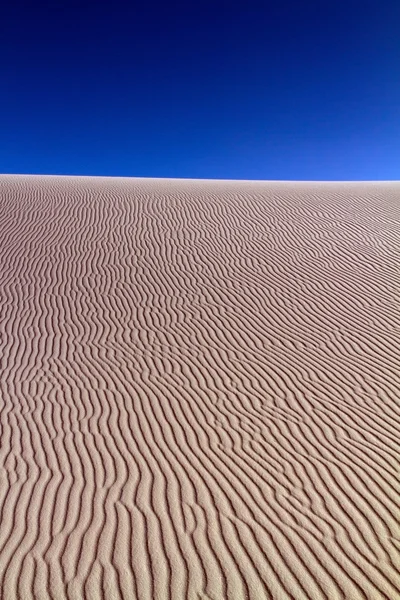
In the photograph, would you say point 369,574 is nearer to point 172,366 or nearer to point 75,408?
point 75,408

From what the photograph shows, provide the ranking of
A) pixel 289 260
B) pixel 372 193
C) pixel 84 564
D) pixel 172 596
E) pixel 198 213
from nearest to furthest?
pixel 172 596 < pixel 84 564 < pixel 289 260 < pixel 198 213 < pixel 372 193

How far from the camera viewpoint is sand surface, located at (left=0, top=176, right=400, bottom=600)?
405 centimetres

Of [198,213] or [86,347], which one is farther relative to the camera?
[198,213]

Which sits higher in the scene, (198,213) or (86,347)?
(198,213)

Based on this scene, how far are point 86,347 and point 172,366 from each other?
5.56 ft

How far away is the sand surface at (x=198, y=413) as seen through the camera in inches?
159

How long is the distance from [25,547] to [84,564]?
55 cm

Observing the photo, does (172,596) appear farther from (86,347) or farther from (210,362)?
(86,347)

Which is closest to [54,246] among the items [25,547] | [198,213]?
[198,213]

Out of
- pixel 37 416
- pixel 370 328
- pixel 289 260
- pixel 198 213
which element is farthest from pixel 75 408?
pixel 198 213

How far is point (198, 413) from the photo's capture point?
718 centimetres

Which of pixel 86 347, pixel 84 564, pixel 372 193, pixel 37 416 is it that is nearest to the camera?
pixel 84 564

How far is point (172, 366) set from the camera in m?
8.88

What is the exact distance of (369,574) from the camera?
153 inches
